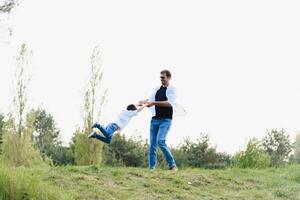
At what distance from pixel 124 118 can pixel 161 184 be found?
135 centimetres

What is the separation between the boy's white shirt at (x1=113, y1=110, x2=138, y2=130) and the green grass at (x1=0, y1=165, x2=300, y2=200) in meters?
0.86

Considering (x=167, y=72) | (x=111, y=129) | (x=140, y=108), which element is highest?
(x=167, y=72)

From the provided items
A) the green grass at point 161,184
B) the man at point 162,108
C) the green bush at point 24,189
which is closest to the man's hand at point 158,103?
the man at point 162,108

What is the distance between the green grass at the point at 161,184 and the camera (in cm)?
929

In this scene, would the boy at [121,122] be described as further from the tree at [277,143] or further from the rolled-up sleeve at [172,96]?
the tree at [277,143]

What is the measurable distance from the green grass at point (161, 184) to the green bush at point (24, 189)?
0.22 m

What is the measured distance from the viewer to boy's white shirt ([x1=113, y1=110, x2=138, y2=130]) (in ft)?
34.5

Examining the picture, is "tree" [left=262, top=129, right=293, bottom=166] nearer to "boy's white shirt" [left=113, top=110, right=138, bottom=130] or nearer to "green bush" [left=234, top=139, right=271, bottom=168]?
"green bush" [left=234, top=139, right=271, bottom=168]

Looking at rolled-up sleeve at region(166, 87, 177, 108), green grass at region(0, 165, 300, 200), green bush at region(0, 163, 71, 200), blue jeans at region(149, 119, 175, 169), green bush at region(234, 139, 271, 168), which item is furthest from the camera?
green bush at region(234, 139, 271, 168)

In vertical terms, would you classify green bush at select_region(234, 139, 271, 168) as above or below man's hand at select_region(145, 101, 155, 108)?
below

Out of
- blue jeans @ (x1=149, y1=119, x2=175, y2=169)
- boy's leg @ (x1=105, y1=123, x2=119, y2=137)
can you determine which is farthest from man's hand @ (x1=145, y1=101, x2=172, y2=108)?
boy's leg @ (x1=105, y1=123, x2=119, y2=137)

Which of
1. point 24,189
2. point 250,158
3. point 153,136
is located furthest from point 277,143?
point 24,189

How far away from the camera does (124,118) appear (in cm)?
1055

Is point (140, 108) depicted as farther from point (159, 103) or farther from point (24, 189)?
point (24, 189)
